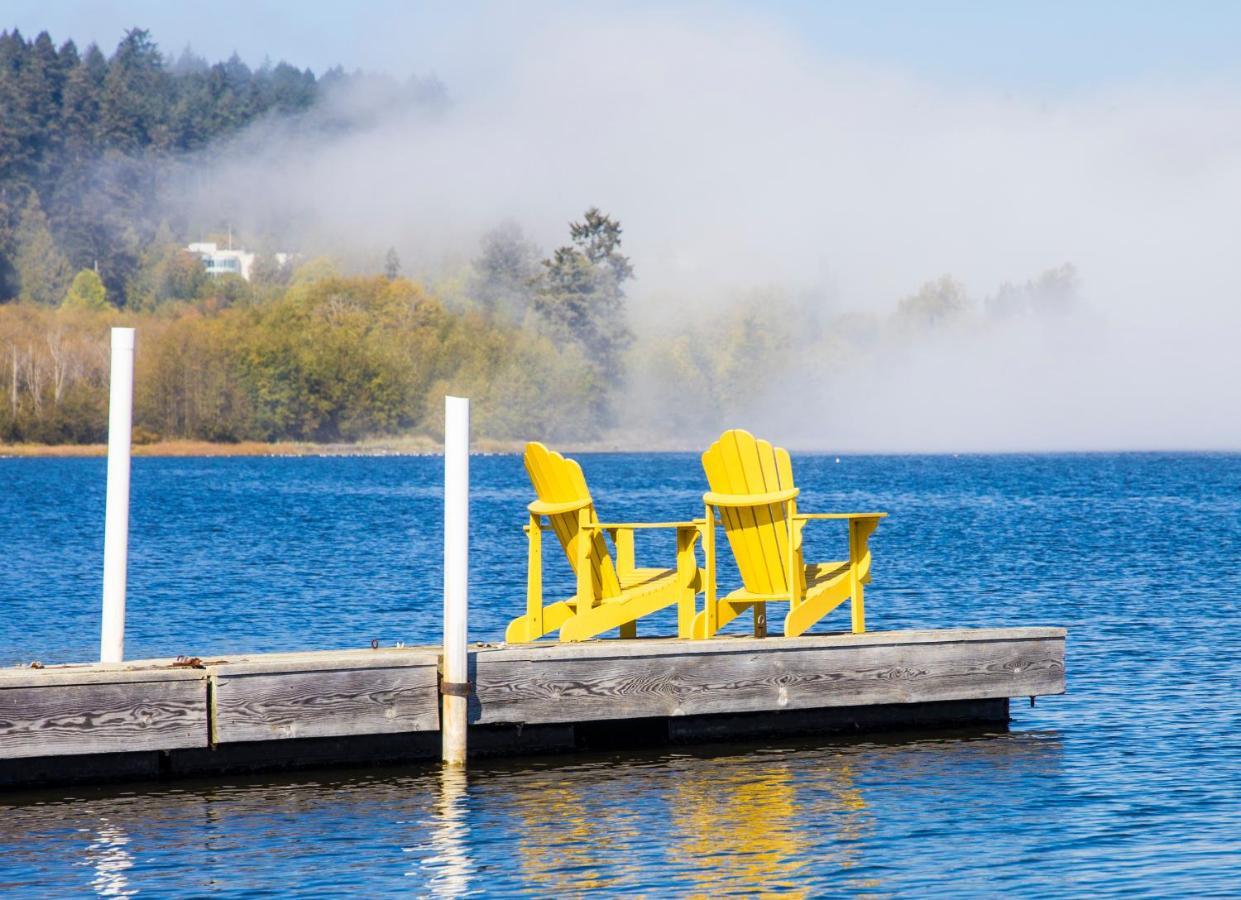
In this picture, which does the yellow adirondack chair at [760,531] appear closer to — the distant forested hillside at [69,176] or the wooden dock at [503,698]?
the wooden dock at [503,698]

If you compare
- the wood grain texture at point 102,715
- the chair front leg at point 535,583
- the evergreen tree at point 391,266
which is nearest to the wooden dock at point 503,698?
the wood grain texture at point 102,715

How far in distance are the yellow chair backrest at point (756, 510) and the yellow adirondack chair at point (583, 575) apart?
13.5 inches

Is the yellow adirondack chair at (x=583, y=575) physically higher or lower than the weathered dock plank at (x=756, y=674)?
higher

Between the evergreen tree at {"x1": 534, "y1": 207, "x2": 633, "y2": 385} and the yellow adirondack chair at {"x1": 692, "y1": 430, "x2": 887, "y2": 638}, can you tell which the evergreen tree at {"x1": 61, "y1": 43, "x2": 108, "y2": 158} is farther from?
the yellow adirondack chair at {"x1": 692, "y1": 430, "x2": 887, "y2": 638}

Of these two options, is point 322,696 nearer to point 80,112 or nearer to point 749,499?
point 749,499

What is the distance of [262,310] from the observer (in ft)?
491

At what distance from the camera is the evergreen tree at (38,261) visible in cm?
15588

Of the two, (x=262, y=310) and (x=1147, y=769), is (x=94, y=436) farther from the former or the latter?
(x=1147, y=769)

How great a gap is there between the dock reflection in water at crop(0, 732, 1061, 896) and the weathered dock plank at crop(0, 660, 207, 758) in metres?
0.41

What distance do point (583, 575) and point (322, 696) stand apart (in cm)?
239

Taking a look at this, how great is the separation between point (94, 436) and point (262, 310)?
2645 centimetres

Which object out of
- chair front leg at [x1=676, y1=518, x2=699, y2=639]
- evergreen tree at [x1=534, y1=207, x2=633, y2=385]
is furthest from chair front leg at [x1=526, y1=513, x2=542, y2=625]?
evergreen tree at [x1=534, y1=207, x2=633, y2=385]

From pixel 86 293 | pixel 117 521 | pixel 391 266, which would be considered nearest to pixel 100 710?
pixel 117 521

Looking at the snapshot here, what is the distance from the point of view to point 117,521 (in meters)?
11.8
